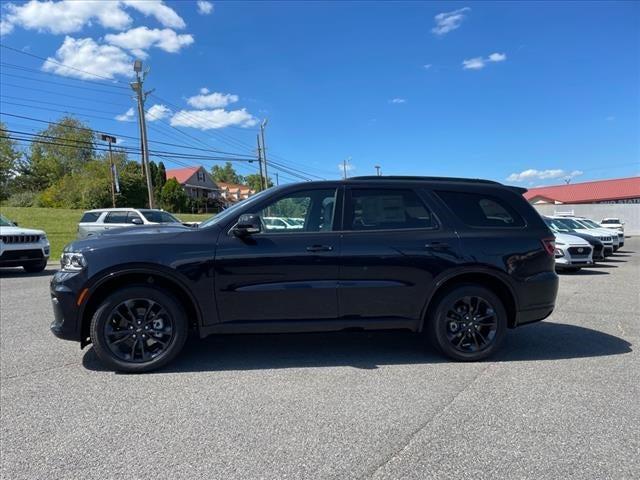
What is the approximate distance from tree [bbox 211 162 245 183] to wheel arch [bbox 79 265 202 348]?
14317cm

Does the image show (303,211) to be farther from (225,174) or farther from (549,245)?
(225,174)

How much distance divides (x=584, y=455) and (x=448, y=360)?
1865 mm

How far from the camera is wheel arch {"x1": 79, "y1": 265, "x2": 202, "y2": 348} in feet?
14.1

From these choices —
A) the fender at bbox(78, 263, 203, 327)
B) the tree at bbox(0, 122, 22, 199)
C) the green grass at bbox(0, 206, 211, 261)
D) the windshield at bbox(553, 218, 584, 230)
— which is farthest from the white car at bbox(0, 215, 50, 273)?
the tree at bbox(0, 122, 22, 199)

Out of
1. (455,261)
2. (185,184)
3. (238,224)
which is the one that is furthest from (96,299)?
(185,184)

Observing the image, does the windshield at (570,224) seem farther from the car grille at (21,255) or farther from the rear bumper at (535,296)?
the car grille at (21,255)

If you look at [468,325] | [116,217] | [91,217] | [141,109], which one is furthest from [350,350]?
[141,109]

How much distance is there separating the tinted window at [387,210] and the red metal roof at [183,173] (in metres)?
75.1

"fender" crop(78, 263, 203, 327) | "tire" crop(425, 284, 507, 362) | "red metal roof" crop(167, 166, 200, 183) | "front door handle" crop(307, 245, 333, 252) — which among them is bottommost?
"tire" crop(425, 284, 507, 362)

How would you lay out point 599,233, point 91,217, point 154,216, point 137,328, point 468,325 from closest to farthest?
1. point 137,328
2. point 468,325
3. point 599,233
4. point 154,216
5. point 91,217

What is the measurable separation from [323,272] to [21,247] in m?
10.5

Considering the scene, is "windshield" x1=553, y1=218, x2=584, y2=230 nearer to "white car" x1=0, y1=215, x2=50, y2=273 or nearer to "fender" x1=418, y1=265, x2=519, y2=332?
"fender" x1=418, y1=265, x2=519, y2=332

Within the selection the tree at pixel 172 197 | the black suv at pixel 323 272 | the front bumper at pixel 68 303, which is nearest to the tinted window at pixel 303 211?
the black suv at pixel 323 272

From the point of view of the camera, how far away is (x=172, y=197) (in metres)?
56.6
